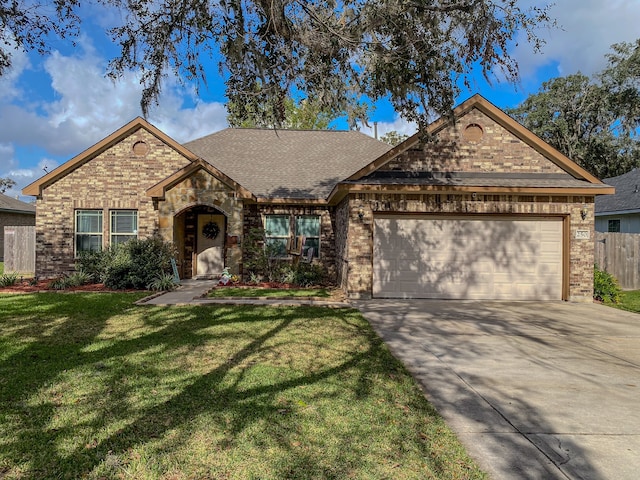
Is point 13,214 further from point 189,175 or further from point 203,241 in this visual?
point 189,175

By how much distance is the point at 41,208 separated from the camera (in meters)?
13.8

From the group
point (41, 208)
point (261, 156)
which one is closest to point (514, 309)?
point (261, 156)

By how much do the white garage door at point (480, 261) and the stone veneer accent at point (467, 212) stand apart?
311 mm

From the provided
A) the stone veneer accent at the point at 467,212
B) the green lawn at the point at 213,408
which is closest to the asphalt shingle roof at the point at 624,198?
the stone veneer accent at the point at 467,212

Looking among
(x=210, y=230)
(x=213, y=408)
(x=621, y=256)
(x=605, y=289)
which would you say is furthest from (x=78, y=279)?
(x=621, y=256)

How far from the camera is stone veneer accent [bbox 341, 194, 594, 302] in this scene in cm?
1084

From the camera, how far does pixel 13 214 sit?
27.6 metres

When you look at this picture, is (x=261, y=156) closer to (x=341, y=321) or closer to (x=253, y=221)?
(x=253, y=221)

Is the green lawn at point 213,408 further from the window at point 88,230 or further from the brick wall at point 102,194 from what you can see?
the brick wall at point 102,194

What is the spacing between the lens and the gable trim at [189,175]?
42.0 feet

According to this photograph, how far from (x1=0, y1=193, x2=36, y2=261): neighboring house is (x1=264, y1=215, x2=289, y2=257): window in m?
21.8

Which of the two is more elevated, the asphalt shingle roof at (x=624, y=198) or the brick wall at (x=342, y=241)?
the asphalt shingle roof at (x=624, y=198)

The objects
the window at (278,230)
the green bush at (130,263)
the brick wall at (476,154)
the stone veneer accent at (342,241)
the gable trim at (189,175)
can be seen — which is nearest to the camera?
the brick wall at (476,154)

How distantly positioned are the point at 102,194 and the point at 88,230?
134 cm
